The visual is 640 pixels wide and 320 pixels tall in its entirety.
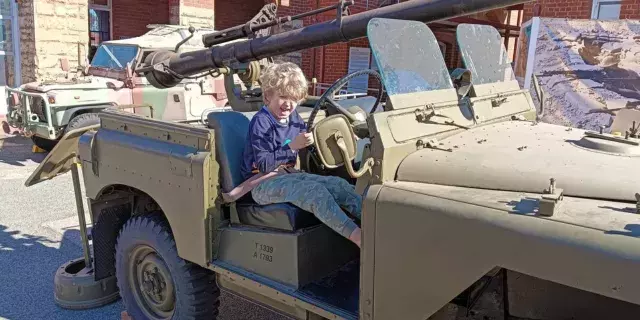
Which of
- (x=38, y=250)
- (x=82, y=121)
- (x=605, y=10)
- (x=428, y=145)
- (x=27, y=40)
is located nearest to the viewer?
(x=428, y=145)

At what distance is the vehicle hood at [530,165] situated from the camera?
7.09 feet

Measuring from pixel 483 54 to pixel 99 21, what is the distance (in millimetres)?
14403

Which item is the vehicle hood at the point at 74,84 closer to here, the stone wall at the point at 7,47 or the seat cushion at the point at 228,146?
the stone wall at the point at 7,47

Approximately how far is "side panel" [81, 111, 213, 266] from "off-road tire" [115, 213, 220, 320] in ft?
0.48

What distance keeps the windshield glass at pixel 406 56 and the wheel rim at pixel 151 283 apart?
179 cm

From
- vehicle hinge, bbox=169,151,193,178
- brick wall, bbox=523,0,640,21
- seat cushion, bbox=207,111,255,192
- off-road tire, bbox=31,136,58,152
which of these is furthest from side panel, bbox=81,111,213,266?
brick wall, bbox=523,0,640,21

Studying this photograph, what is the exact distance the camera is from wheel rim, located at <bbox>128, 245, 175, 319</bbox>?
3500 millimetres

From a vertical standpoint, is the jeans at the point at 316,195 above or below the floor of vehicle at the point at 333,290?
above

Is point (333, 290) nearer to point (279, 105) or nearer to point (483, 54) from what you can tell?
point (279, 105)

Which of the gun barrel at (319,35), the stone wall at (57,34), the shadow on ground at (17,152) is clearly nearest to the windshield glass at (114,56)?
the stone wall at (57,34)

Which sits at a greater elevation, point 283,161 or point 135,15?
point 135,15

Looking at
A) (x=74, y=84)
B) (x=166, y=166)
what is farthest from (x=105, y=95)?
(x=166, y=166)

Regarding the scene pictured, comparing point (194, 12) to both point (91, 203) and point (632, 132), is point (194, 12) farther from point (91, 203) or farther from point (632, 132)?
point (632, 132)

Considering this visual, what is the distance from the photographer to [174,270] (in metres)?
3.31
